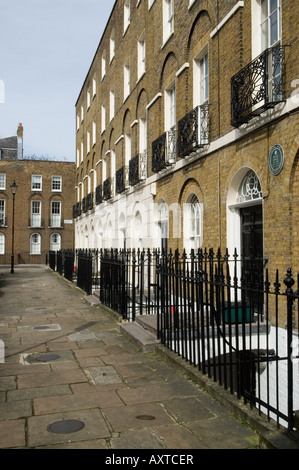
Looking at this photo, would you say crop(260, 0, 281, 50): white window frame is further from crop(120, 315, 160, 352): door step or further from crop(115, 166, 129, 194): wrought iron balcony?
crop(115, 166, 129, 194): wrought iron balcony

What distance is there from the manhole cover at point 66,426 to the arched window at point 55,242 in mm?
41591

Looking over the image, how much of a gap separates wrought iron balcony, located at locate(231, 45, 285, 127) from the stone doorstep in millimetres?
4432

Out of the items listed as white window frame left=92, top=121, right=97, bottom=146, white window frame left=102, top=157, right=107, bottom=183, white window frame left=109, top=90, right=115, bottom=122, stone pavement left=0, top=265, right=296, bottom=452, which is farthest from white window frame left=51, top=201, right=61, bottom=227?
stone pavement left=0, top=265, right=296, bottom=452

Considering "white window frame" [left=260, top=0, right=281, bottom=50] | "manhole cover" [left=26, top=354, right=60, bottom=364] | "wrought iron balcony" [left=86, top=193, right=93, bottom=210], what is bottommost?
"manhole cover" [left=26, top=354, right=60, bottom=364]

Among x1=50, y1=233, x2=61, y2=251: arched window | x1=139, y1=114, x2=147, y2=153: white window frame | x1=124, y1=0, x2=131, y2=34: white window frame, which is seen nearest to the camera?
x1=139, y1=114, x2=147, y2=153: white window frame

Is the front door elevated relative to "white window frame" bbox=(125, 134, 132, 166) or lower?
lower

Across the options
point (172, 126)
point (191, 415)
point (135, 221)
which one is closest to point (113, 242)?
point (135, 221)

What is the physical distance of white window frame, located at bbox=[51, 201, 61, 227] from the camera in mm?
45188

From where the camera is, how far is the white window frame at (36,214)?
44594mm

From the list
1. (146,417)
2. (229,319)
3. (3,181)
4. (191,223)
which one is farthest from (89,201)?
(146,417)

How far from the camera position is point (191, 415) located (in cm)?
423

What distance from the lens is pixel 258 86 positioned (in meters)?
8.33
